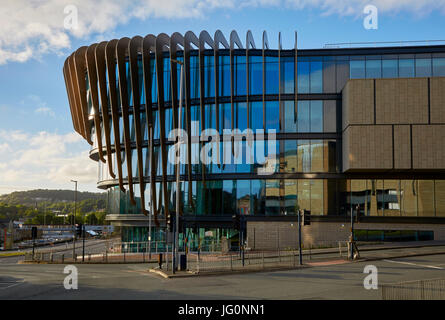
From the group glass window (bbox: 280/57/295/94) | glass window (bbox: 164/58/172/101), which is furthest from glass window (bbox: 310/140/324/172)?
glass window (bbox: 164/58/172/101)

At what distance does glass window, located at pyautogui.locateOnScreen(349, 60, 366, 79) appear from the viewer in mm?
45253

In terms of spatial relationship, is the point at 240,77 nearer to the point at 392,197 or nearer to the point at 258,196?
the point at 258,196

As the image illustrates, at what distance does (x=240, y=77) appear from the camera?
47.7 meters

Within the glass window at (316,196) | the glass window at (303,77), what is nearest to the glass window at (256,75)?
the glass window at (303,77)

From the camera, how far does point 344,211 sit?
44844 millimetres

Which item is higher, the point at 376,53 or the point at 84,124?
the point at 376,53

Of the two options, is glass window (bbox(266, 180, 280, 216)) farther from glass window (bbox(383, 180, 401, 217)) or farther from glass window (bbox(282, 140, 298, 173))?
glass window (bbox(383, 180, 401, 217))

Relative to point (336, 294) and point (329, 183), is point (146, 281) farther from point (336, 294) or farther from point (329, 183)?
point (329, 183)

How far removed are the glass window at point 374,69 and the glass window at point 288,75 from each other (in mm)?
7548

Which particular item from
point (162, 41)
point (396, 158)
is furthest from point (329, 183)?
point (162, 41)

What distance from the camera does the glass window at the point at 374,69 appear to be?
147 ft

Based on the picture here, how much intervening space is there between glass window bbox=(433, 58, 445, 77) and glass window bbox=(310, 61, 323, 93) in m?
11.1

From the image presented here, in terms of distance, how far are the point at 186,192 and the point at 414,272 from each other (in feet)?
95.7

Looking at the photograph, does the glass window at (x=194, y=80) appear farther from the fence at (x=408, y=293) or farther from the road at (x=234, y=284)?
the fence at (x=408, y=293)
